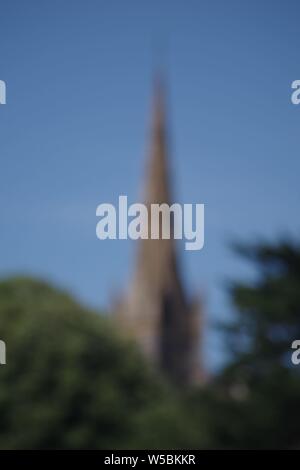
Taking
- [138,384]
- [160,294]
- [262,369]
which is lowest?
[262,369]

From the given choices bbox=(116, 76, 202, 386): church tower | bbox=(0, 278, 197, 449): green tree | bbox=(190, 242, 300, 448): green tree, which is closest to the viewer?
bbox=(190, 242, 300, 448): green tree

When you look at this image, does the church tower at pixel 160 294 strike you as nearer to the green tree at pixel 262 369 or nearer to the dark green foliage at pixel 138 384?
the dark green foliage at pixel 138 384

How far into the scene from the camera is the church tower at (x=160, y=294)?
155ft

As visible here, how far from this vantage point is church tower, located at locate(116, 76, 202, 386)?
4734 cm

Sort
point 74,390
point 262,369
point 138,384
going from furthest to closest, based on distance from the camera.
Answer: point 138,384
point 74,390
point 262,369

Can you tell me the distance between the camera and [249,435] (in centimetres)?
1717

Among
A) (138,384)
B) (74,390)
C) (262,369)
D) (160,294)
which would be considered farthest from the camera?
(160,294)

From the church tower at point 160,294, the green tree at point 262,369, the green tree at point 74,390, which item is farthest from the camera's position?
the church tower at point 160,294

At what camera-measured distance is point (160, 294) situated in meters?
49.3

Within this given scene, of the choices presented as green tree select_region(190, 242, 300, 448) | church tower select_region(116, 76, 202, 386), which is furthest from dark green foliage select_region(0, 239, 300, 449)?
church tower select_region(116, 76, 202, 386)

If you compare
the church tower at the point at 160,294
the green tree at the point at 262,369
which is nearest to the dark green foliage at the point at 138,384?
the green tree at the point at 262,369

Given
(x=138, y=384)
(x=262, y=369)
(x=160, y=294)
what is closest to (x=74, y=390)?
(x=138, y=384)

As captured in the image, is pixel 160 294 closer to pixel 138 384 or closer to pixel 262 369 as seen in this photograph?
pixel 138 384

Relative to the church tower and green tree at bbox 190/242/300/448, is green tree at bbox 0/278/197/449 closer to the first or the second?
green tree at bbox 190/242/300/448
